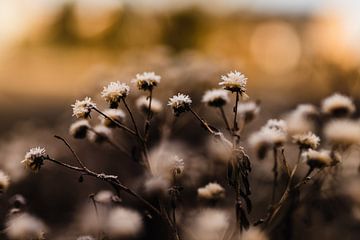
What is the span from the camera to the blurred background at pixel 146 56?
4.18 m

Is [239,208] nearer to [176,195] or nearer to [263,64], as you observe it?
[176,195]

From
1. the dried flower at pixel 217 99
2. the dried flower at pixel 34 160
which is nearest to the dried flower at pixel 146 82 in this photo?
the dried flower at pixel 217 99

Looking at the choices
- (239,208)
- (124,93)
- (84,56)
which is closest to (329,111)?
(239,208)

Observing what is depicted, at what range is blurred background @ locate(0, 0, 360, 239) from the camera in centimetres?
418

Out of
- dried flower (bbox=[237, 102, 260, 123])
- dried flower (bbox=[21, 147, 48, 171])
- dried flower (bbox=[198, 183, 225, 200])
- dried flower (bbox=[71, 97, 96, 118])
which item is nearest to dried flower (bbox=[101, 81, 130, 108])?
dried flower (bbox=[71, 97, 96, 118])

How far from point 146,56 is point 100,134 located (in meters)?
3.06

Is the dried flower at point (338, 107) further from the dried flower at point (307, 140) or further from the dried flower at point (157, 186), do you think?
the dried flower at point (157, 186)

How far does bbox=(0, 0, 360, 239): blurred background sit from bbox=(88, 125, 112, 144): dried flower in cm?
58

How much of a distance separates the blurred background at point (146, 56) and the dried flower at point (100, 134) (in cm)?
58

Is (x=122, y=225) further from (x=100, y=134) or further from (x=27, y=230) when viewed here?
(x=100, y=134)

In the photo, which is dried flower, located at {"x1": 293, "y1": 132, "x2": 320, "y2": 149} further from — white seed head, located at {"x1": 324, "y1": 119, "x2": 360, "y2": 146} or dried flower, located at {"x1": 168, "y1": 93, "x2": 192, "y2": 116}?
dried flower, located at {"x1": 168, "y1": 93, "x2": 192, "y2": 116}

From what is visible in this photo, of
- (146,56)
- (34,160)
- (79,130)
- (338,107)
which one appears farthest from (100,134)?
(146,56)

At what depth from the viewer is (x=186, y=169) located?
265 centimetres

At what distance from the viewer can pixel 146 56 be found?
5.39 meters
